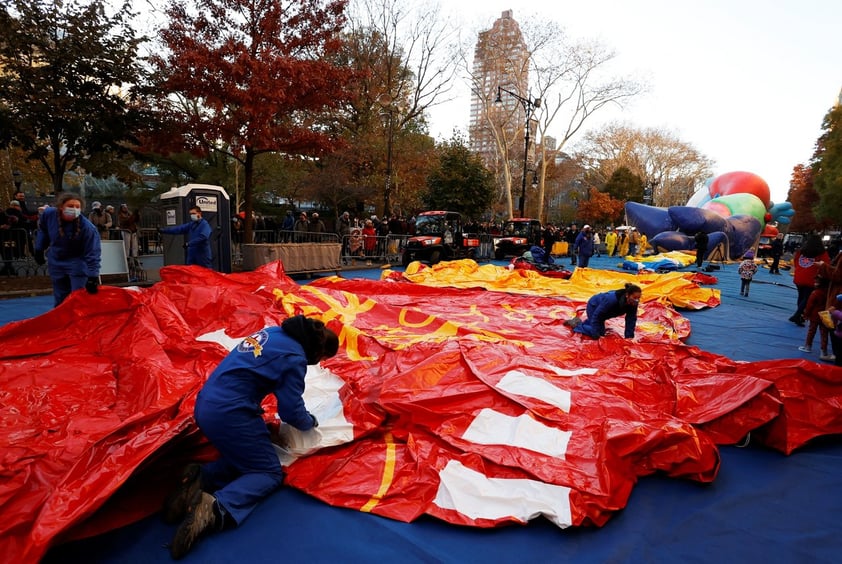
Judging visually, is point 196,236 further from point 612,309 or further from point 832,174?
point 832,174

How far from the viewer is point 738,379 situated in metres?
3.50

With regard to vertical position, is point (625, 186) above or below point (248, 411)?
above

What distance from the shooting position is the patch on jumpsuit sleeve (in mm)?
2553

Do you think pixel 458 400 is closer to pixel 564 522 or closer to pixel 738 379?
pixel 564 522

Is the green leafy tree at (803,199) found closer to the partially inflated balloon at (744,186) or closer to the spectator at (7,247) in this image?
the partially inflated balloon at (744,186)

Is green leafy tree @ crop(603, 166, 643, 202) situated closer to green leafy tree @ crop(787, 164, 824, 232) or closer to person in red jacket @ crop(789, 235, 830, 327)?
green leafy tree @ crop(787, 164, 824, 232)

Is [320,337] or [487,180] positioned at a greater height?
[487,180]

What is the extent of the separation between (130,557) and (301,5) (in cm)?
A: 1214

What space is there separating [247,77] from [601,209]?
36216 millimetres

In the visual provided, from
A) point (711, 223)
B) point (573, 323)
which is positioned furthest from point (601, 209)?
point (573, 323)

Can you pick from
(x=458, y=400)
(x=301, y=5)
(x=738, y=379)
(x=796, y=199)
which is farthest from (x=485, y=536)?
(x=796, y=199)

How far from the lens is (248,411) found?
8.26 ft

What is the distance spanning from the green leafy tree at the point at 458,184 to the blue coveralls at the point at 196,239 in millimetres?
17003

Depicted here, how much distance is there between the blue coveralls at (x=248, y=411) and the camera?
2451 millimetres
